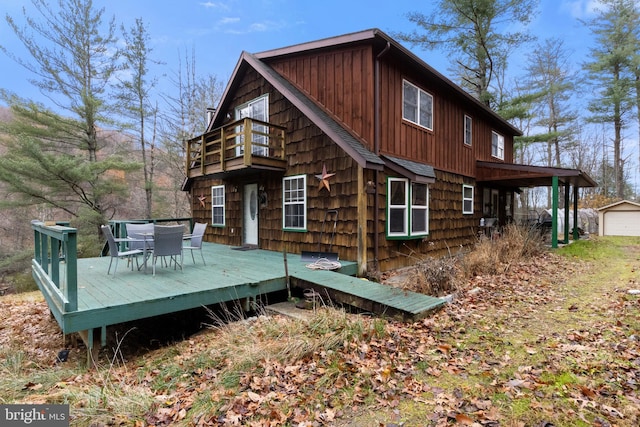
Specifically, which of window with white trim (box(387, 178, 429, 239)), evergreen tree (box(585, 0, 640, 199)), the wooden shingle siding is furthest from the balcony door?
evergreen tree (box(585, 0, 640, 199))

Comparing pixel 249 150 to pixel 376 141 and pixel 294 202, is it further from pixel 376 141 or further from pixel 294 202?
pixel 376 141

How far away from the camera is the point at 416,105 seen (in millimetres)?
8859

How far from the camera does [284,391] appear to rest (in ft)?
9.35

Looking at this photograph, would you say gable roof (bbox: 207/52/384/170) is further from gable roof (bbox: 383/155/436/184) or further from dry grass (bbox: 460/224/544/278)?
dry grass (bbox: 460/224/544/278)

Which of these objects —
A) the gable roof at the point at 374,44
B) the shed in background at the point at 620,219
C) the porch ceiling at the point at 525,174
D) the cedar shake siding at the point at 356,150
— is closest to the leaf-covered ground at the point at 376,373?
the cedar shake siding at the point at 356,150

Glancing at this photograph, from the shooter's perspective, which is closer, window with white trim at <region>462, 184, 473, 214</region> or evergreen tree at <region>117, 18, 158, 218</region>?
window with white trim at <region>462, 184, 473, 214</region>

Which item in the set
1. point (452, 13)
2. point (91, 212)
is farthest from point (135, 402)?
point (452, 13)

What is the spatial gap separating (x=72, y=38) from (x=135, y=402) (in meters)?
16.3

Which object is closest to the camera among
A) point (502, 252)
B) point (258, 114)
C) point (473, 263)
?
point (473, 263)

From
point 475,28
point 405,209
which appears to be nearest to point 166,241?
point 405,209

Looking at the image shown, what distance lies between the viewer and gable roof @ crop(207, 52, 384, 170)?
6.76m

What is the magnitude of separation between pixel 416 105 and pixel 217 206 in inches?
301

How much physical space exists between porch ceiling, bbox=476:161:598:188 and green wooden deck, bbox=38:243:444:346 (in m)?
7.35

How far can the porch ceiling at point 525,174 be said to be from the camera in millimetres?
9680
